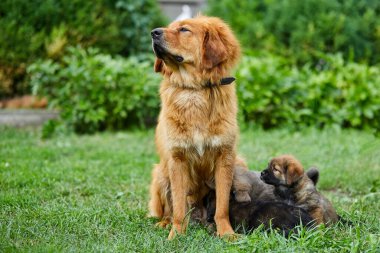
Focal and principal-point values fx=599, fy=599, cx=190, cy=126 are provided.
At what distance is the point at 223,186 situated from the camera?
4.84 metres

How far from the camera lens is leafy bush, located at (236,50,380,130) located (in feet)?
32.4

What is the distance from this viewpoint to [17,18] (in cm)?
1027

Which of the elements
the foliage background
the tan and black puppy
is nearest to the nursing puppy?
the tan and black puppy

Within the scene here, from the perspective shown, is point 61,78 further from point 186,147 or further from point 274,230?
point 274,230

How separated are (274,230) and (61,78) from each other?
6322 mm

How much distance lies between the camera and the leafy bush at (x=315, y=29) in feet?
36.7

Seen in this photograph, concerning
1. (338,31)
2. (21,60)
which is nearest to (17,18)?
(21,60)

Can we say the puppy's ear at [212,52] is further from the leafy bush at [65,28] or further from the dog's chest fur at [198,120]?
the leafy bush at [65,28]

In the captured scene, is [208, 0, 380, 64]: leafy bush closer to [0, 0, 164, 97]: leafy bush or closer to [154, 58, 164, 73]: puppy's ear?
[0, 0, 164, 97]: leafy bush

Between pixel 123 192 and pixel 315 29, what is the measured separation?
637 centimetres

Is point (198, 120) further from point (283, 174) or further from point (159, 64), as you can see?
point (283, 174)

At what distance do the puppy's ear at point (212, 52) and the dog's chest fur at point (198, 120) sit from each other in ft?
0.75

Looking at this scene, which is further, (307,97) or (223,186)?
(307,97)

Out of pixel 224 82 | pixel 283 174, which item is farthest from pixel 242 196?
pixel 224 82
